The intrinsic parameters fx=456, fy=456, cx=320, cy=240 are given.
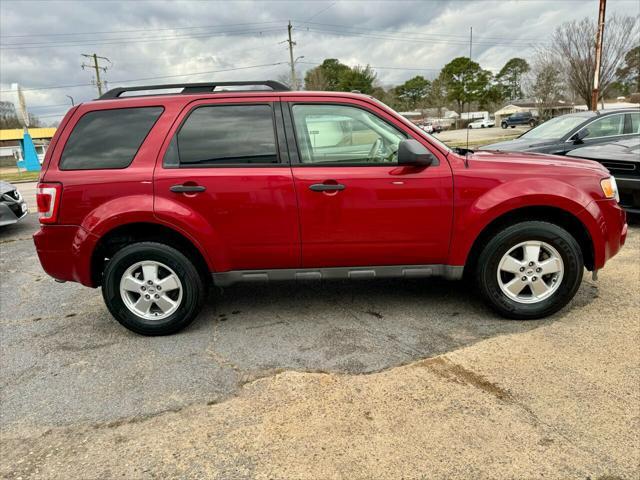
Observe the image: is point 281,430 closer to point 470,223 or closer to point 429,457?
point 429,457

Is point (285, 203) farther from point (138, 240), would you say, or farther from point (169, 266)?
point (138, 240)

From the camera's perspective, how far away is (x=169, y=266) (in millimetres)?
3596

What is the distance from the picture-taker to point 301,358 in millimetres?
3246

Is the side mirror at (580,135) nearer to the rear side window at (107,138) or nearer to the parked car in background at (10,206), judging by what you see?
the rear side window at (107,138)

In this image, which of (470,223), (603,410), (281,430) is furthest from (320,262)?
(603,410)

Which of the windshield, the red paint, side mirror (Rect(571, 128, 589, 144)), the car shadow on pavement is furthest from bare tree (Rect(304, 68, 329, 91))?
the red paint

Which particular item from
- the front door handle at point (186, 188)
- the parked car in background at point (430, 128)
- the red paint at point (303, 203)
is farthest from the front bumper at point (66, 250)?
the parked car in background at point (430, 128)

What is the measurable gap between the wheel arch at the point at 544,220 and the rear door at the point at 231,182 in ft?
4.87

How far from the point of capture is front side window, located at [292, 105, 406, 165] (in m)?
3.58

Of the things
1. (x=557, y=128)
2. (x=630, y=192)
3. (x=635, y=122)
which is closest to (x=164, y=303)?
(x=630, y=192)

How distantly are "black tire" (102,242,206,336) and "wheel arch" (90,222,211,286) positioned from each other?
110 millimetres

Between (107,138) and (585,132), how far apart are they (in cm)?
793

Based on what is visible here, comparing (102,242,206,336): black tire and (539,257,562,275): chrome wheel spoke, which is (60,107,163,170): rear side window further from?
(539,257,562,275): chrome wheel spoke

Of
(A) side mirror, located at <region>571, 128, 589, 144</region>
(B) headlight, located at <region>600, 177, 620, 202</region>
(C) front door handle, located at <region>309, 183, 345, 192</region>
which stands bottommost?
(B) headlight, located at <region>600, 177, 620, 202</region>
